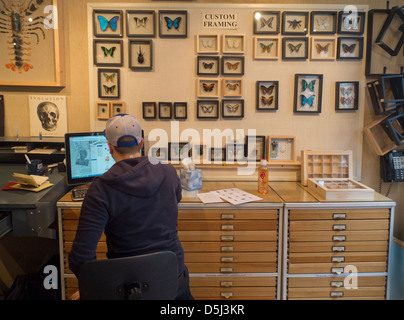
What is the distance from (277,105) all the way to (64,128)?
1.71 m

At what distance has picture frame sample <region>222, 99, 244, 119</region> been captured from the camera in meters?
2.55

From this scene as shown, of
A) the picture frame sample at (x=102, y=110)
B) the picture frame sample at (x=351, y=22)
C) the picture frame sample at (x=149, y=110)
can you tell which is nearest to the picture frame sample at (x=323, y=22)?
the picture frame sample at (x=351, y=22)

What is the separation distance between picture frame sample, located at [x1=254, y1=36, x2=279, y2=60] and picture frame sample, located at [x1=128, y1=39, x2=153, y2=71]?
820 mm

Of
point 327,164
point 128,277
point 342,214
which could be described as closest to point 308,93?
point 327,164

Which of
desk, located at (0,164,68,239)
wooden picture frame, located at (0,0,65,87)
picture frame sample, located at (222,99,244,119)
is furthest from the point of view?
picture frame sample, located at (222,99,244,119)

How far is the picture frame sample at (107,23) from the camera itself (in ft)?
8.04

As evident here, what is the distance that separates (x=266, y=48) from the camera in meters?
2.50

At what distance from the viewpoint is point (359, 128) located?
8.51 ft

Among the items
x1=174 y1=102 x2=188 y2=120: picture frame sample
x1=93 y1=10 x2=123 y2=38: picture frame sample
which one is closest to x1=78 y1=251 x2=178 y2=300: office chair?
x1=174 y1=102 x2=188 y2=120: picture frame sample

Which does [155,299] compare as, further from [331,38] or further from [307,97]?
[331,38]

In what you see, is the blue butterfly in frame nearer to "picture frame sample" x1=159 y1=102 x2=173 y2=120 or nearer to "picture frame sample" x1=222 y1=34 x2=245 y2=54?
"picture frame sample" x1=159 y1=102 x2=173 y2=120

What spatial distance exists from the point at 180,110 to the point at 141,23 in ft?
2.37

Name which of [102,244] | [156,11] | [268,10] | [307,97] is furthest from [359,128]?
[102,244]

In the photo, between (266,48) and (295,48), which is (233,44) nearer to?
(266,48)
